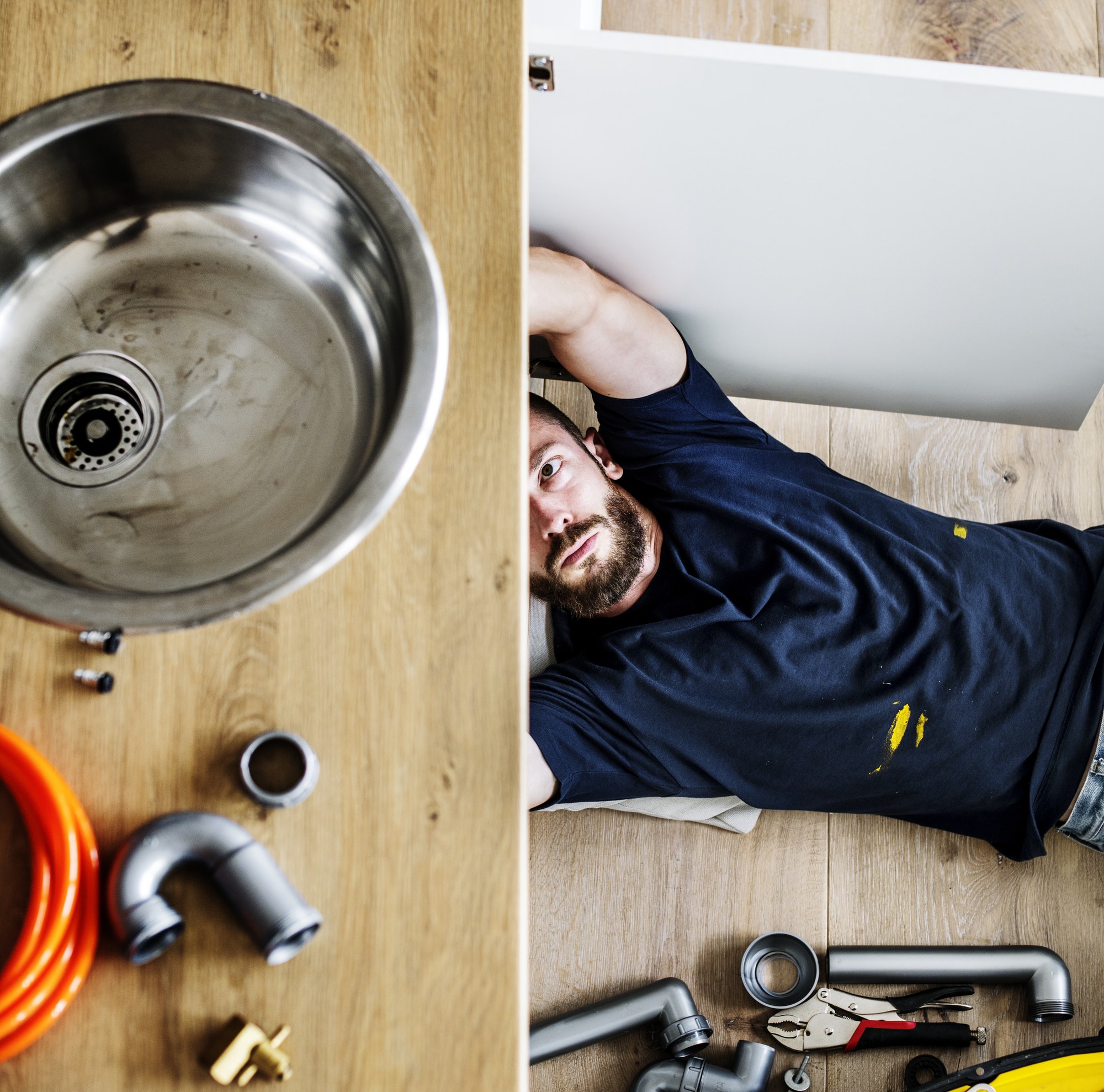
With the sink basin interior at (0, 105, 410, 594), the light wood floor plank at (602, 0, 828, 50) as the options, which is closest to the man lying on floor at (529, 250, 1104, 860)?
the sink basin interior at (0, 105, 410, 594)

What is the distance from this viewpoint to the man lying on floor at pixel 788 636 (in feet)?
3.56

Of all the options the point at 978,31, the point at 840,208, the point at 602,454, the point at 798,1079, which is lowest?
the point at 798,1079

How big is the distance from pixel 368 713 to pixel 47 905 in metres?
0.20

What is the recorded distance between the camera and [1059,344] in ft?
4.00

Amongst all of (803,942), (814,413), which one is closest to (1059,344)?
(814,413)

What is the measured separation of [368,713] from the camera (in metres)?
0.54

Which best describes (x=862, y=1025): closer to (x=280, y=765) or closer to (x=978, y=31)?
(x=280, y=765)

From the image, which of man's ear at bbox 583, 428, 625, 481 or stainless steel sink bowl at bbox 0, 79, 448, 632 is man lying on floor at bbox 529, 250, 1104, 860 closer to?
man's ear at bbox 583, 428, 625, 481

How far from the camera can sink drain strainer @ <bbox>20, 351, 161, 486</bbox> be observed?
2.19 feet

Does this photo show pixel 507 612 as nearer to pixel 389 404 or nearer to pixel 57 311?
pixel 389 404

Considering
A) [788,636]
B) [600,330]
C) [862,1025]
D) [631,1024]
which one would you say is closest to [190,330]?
[600,330]

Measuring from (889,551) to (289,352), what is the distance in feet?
2.63

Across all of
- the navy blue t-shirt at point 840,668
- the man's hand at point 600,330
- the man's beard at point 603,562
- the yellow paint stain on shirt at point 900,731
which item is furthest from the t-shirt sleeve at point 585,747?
the man's hand at point 600,330

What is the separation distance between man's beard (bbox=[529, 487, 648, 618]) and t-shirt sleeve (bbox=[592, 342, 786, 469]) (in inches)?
2.9
